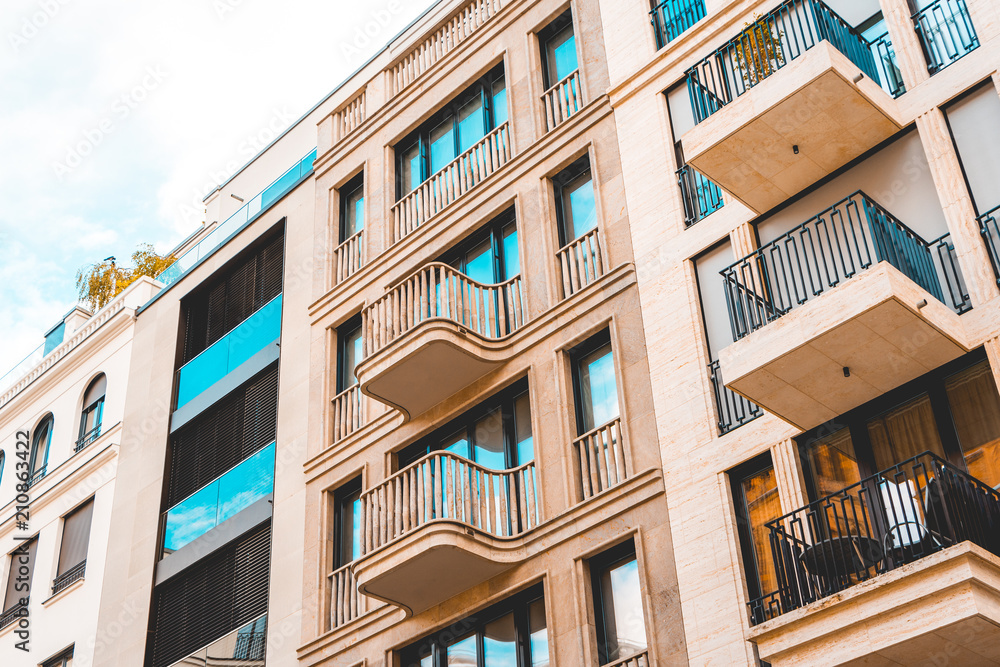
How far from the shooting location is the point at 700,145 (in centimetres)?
1603

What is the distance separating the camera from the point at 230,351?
25484 mm

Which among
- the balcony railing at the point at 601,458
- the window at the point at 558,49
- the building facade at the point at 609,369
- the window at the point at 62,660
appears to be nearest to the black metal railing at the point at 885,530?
the building facade at the point at 609,369

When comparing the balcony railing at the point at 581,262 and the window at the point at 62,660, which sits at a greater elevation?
the balcony railing at the point at 581,262

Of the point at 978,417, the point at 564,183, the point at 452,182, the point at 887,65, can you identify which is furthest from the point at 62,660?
the point at 887,65

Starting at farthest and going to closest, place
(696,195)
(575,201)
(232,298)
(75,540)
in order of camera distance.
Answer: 1. (75,540)
2. (232,298)
3. (575,201)
4. (696,195)

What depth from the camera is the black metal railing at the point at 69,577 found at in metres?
25.9

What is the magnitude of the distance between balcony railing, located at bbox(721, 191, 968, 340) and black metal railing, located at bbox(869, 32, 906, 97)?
160 cm

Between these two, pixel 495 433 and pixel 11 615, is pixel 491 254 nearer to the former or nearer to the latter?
pixel 495 433

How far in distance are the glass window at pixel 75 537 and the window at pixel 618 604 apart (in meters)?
14.2

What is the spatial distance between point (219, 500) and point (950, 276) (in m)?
14.7

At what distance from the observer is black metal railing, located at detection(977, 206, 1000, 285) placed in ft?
45.3

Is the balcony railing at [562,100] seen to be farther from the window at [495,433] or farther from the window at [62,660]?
the window at [62,660]

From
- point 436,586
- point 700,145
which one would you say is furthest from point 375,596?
point 700,145

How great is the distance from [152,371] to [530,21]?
38.7 feet
